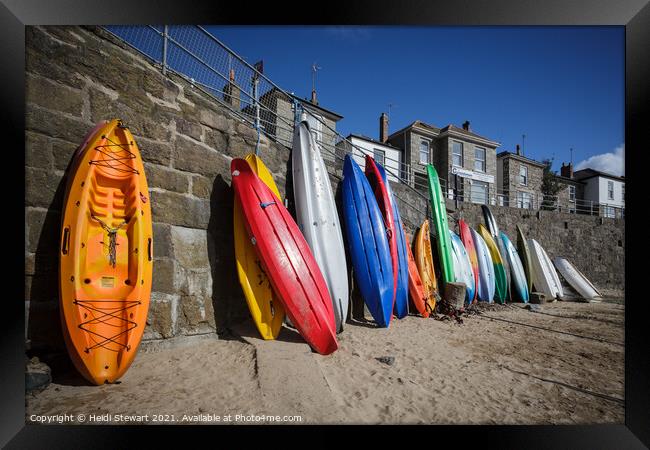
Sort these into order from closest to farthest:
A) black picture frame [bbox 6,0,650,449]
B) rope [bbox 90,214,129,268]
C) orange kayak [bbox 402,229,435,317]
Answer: black picture frame [bbox 6,0,650,449], rope [bbox 90,214,129,268], orange kayak [bbox 402,229,435,317]

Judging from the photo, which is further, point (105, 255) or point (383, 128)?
point (383, 128)

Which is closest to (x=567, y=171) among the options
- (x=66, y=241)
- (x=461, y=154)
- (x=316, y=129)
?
(x=461, y=154)

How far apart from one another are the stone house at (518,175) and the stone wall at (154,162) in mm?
15056

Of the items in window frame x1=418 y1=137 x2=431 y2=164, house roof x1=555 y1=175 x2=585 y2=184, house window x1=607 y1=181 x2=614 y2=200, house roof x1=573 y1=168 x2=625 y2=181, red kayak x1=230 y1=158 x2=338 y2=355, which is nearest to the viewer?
red kayak x1=230 y1=158 x2=338 y2=355

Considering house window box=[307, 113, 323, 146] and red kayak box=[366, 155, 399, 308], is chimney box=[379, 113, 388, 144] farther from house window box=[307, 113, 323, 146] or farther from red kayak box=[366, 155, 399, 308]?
red kayak box=[366, 155, 399, 308]

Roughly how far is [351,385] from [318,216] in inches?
59.2

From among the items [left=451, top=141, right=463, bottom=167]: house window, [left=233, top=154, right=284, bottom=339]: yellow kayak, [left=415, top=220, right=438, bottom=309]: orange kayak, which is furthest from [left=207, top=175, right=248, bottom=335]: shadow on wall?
[left=451, top=141, right=463, bottom=167]: house window

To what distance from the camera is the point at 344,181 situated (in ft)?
11.7

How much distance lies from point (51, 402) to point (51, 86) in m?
1.64

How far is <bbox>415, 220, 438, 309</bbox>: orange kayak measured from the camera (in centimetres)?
400

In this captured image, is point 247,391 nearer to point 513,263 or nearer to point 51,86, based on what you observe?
point 51,86

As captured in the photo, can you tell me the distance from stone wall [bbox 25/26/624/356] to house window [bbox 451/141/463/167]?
11204mm

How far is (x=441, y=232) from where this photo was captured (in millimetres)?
4625
